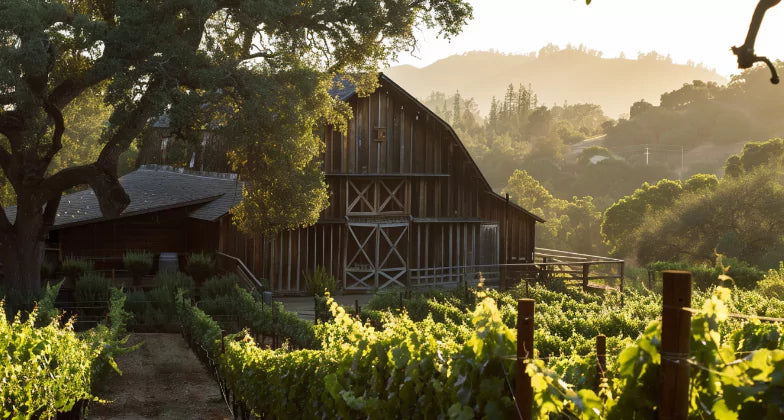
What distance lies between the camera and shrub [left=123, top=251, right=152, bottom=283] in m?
27.3

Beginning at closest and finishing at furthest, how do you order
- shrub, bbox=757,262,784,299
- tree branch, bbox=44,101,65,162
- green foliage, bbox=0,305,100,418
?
green foliage, bbox=0,305,100,418
tree branch, bbox=44,101,65,162
shrub, bbox=757,262,784,299

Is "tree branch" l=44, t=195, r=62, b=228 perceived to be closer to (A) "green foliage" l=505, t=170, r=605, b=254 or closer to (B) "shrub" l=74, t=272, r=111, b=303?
(B) "shrub" l=74, t=272, r=111, b=303

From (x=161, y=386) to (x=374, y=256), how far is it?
12489 millimetres

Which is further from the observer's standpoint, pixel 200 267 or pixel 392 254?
pixel 392 254

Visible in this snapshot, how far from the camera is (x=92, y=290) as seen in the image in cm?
2362

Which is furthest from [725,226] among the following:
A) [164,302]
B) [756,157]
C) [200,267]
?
[164,302]

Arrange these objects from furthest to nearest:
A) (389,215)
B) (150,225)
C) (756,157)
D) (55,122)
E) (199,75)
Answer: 1. (756,157)
2. (150,225)
3. (389,215)
4. (55,122)
5. (199,75)

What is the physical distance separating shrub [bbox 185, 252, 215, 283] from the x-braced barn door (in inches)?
192

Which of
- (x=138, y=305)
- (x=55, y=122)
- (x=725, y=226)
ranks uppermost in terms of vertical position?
(x=55, y=122)

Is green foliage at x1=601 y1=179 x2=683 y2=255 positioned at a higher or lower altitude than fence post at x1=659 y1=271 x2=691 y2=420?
higher

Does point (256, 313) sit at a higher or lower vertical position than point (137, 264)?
lower

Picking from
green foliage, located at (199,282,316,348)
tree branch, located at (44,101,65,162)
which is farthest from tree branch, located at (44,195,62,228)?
green foliage, located at (199,282,316,348)

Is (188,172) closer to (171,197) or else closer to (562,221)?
(171,197)

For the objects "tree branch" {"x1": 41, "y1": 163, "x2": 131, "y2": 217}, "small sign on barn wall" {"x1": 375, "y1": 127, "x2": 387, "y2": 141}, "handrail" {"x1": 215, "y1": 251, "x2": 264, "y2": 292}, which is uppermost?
"small sign on barn wall" {"x1": 375, "y1": 127, "x2": 387, "y2": 141}
